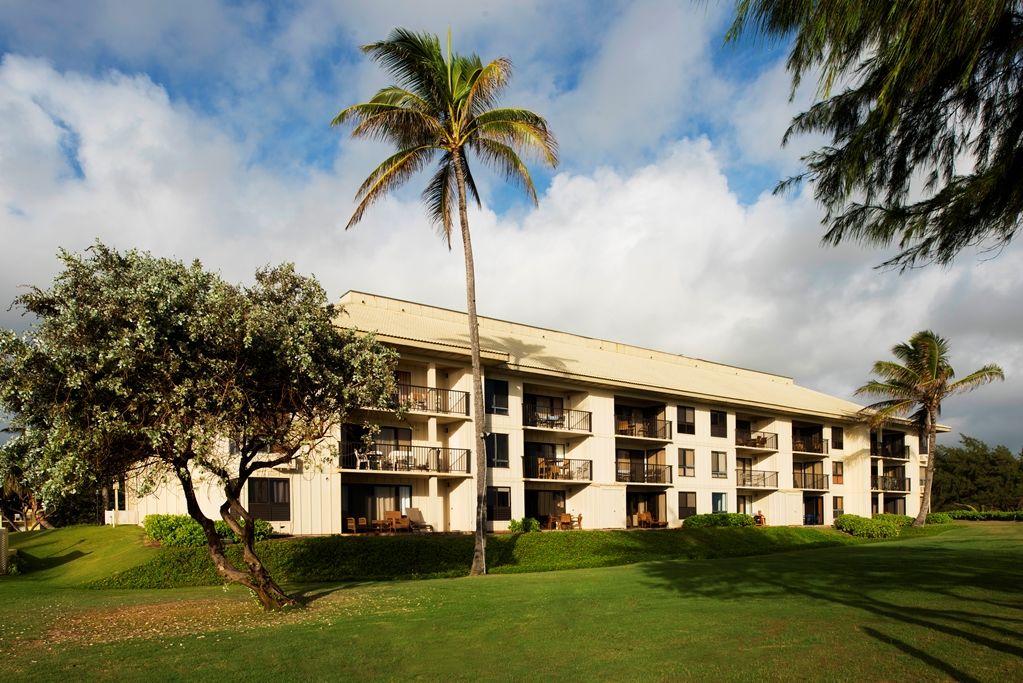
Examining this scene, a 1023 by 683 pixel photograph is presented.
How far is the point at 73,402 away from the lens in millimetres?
13836

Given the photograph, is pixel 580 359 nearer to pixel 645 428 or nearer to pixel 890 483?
pixel 645 428

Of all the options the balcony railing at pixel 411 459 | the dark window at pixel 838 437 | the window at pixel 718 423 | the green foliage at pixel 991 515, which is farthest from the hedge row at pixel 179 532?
the green foliage at pixel 991 515

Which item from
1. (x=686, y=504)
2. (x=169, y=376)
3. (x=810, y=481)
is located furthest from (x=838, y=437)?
(x=169, y=376)

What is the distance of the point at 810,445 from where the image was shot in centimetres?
5281

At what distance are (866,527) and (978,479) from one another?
38.4 m

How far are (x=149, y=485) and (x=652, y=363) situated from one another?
39.3 metres

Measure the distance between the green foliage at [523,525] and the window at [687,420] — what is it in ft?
41.3

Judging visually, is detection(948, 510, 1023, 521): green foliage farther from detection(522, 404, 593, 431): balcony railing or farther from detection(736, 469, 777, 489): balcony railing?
detection(522, 404, 593, 431): balcony railing

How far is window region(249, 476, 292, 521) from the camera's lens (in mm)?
29156

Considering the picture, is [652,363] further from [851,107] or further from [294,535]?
[851,107]

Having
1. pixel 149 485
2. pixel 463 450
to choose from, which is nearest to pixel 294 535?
pixel 463 450

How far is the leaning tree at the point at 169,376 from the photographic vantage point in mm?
13641

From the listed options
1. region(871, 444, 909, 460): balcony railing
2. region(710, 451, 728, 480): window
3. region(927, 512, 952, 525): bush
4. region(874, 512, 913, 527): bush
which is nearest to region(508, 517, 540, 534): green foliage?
region(710, 451, 728, 480): window

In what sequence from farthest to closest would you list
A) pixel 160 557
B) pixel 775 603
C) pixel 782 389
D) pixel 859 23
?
pixel 782 389 < pixel 160 557 < pixel 775 603 < pixel 859 23
